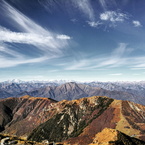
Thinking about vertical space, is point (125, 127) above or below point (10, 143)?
below

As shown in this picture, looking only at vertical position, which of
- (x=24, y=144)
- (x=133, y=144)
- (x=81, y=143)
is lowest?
(x=81, y=143)

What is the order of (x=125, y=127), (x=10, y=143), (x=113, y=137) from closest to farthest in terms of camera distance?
(x=10, y=143)
(x=113, y=137)
(x=125, y=127)

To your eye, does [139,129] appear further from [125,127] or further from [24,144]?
[24,144]

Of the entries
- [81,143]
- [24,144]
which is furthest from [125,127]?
[24,144]

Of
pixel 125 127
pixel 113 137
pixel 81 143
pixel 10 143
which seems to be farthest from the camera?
pixel 125 127

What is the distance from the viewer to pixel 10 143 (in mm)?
46625

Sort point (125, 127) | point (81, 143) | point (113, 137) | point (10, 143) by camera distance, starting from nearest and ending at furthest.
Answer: point (10, 143) < point (113, 137) < point (81, 143) < point (125, 127)

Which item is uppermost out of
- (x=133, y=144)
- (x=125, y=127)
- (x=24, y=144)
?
(x=24, y=144)

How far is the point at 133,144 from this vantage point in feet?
251

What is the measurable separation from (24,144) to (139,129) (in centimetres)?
17896

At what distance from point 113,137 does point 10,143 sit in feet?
184

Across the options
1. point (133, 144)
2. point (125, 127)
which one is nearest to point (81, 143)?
point (125, 127)

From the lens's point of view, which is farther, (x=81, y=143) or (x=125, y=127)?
(x=125, y=127)

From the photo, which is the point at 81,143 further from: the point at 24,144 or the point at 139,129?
the point at 24,144
